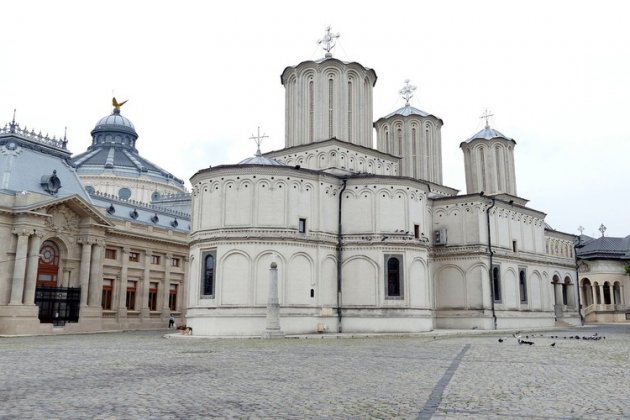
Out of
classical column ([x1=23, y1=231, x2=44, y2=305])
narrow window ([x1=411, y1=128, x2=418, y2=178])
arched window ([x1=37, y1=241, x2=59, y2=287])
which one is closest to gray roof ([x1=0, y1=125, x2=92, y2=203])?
classical column ([x1=23, y1=231, x2=44, y2=305])

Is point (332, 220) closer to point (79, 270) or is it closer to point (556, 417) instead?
point (79, 270)

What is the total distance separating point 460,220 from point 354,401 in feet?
123

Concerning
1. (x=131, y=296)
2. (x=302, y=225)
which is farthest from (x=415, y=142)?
(x=131, y=296)

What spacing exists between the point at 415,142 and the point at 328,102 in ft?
39.0

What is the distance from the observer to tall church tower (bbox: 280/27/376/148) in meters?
42.4

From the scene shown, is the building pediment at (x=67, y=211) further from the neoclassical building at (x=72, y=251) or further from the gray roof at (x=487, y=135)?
the gray roof at (x=487, y=135)

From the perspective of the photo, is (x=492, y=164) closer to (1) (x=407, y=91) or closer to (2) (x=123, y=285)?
(1) (x=407, y=91)

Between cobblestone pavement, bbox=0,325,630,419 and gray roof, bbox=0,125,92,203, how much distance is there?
24596mm

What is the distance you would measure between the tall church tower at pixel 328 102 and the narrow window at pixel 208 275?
12.3 meters

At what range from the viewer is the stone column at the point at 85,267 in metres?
43.4

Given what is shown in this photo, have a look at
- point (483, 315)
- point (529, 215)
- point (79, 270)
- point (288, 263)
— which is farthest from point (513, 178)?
point (79, 270)

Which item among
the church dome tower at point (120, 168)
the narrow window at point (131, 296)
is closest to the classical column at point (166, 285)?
the narrow window at point (131, 296)

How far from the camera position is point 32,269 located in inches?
1539

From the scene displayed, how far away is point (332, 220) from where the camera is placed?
38.7m
